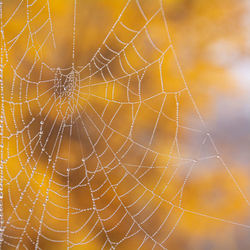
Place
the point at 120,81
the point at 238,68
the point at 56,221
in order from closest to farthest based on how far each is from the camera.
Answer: the point at 238,68 < the point at 120,81 < the point at 56,221

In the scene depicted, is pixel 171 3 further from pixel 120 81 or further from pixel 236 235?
pixel 236 235

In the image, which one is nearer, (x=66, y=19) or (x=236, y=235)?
(x=236, y=235)

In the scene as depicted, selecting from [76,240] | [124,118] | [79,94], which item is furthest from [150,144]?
[76,240]

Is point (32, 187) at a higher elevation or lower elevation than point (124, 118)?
lower

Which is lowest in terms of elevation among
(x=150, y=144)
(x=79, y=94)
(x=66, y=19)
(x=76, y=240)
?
(x=76, y=240)

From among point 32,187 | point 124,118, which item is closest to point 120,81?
point 124,118

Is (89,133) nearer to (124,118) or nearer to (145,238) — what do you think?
(124,118)

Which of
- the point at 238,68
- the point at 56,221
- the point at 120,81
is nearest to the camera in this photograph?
the point at 238,68
